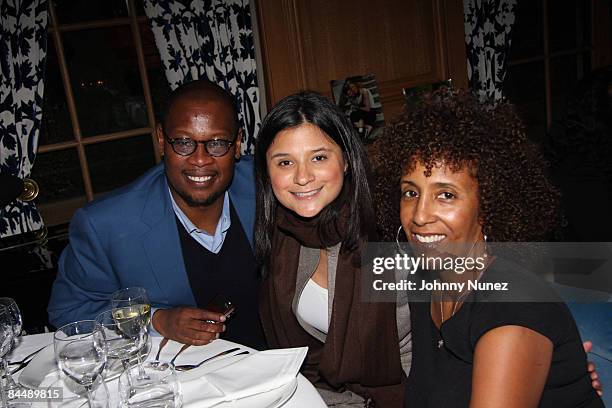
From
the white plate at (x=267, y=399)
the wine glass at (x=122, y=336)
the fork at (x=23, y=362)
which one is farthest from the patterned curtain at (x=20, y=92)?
the white plate at (x=267, y=399)

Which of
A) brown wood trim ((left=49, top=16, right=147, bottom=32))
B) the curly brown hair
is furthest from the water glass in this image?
brown wood trim ((left=49, top=16, right=147, bottom=32))

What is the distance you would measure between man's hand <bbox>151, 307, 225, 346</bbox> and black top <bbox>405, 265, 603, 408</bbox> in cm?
61

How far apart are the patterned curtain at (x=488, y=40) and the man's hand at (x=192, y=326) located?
3079 mm

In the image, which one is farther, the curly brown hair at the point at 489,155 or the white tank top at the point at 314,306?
the white tank top at the point at 314,306

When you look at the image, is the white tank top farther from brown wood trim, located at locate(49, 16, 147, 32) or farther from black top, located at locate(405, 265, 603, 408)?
brown wood trim, located at locate(49, 16, 147, 32)

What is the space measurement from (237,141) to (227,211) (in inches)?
11.4

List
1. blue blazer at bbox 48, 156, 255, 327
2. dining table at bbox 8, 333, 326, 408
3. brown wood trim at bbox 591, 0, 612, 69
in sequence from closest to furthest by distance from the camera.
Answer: dining table at bbox 8, 333, 326, 408 → blue blazer at bbox 48, 156, 255, 327 → brown wood trim at bbox 591, 0, 612, 69

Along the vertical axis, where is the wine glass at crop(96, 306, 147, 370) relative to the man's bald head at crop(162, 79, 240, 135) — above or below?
below

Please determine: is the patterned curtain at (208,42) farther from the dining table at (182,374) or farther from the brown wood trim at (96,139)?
the dining table at (182,374)

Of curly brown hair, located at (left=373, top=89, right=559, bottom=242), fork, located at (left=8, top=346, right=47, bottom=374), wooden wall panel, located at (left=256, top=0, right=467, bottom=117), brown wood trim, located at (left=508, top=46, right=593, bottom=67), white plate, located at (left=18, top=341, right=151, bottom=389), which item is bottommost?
fork, located at (left=8, top=346, right=47, bottom=374)

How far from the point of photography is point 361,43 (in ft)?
11.7

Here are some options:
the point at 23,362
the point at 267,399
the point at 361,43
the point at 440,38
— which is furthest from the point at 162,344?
the point at 440,38

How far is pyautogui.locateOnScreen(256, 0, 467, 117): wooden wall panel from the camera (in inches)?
132

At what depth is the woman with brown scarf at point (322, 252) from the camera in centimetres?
174
